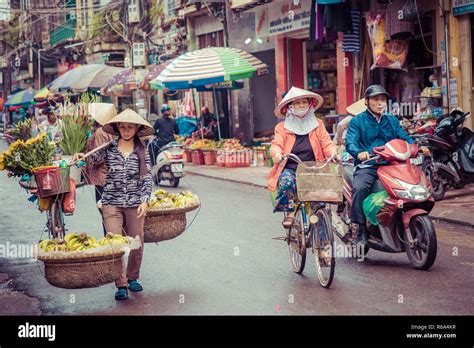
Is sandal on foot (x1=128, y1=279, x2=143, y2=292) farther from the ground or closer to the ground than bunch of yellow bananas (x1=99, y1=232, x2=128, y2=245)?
closer to the ground

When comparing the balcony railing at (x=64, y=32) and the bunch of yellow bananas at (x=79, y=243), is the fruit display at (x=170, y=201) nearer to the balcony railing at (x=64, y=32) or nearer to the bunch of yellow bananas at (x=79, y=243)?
the bunch of yellow bananas at (x=79, y=243)

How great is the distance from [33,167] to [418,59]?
464 inches

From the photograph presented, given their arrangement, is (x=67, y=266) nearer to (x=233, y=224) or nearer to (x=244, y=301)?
(x=244, y=301)

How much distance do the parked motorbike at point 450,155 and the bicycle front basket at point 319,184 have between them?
21.6 ft

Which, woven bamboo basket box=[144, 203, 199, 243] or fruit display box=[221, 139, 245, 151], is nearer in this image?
woven bamboo basket box=[144, 203, 199, 243]

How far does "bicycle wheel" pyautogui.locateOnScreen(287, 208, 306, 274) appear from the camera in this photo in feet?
28.4

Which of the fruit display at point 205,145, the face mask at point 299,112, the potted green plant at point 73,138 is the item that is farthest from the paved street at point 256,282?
the fruit display at point 205,145

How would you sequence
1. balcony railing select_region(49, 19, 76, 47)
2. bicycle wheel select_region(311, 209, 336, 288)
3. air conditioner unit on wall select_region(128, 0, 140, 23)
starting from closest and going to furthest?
bicycle wheel select_region(311, 209, 336, 288)
air conditioner unit on wall select_region(128, 0, 140, 23)
balcony railing select_region(49, 19, 76, 47)

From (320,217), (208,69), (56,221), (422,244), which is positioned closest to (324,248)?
(320,217)

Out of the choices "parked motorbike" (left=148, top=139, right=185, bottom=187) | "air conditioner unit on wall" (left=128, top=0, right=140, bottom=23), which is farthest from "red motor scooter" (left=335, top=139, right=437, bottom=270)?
"air conditioner unit on wall" (left=128, top=0, right=140, bottom=23)

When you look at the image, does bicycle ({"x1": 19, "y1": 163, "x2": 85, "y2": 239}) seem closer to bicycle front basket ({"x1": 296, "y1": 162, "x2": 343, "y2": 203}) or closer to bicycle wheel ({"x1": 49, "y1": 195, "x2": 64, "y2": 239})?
bicycle wheel ({"x1": 49, "y1": 195, "x2": 64, "y2": 239})

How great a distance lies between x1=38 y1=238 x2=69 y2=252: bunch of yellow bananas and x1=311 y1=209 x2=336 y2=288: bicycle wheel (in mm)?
2368

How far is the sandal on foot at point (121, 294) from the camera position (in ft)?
26.5

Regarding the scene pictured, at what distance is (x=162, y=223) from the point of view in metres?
8.60
